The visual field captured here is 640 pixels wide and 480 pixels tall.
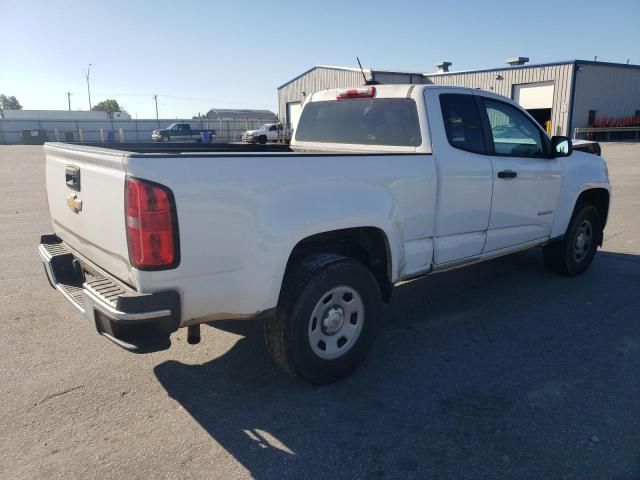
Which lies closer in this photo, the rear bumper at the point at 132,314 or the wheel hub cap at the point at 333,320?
the rear bumper at the point at 132,314

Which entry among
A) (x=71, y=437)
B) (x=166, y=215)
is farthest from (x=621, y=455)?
(x=71, y=437)

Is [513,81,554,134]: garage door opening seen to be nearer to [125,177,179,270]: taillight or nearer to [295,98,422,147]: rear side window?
[295,98,422,147]: rear side window

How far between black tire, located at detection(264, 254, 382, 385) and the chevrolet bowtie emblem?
53.9 inches

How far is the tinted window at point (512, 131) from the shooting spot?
4.65 metres

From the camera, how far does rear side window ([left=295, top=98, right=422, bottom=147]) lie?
13.8 ft

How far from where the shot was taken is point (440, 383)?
3518 millimetres

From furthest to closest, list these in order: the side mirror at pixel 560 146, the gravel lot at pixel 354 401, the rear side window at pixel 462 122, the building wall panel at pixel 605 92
Answer: the building wall panel at pixel 605 92, the side mirror at pixel 560 146, the rear side window at pixel 462 122, the gravel lot at pixel 354 401

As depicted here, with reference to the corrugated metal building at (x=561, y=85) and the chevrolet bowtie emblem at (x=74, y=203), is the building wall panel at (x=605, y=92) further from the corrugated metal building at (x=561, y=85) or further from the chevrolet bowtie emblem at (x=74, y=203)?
the chevrolet bowtie emblem at (x=74, y=203)

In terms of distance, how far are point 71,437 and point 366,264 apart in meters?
2.20

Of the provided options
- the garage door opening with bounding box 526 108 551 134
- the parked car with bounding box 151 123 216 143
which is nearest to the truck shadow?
the garage door opening with bounding box 526 108 551 134

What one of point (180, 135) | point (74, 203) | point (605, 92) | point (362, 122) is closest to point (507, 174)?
point (362, 122)

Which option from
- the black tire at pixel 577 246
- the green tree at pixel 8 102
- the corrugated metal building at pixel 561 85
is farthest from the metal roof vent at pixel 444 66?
the green tree at pixel 8 102

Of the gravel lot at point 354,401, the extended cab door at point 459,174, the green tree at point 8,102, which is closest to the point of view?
the gravel lot at point 354,401

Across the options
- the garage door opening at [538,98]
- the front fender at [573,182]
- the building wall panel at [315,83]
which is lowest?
the front fender at [573,182]
